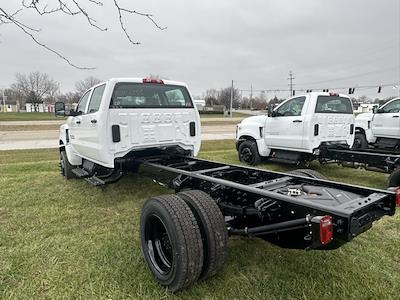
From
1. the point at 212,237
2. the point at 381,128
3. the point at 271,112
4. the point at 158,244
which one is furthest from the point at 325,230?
the point at 381,128

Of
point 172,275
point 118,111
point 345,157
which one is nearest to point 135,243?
point 172,275

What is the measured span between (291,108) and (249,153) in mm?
1703

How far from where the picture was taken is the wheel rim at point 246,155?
909 cm

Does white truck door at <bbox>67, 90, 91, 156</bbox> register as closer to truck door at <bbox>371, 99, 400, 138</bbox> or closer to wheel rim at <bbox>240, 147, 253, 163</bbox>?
wheel rim at <bbox>240, 147, 253, 163</bbox>

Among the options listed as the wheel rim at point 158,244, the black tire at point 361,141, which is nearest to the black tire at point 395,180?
the wheel rim at point 158,244

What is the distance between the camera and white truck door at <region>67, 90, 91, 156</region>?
19.3ft

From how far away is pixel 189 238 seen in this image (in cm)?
273

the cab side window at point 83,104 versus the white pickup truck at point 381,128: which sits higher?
the cab side window at point 83,104

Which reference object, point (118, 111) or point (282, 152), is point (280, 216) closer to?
point (118, 111)

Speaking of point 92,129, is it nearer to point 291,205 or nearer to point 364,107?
point 291,205

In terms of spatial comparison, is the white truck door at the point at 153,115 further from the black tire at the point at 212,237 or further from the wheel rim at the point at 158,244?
the black tire at the point at 212,237

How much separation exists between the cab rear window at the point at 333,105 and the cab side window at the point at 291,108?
0.41 metres

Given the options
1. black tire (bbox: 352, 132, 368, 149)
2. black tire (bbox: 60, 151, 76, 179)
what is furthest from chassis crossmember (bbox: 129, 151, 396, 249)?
black tire (bbox: 352, 132, 368, 149)

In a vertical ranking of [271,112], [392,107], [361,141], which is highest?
[392,107]
